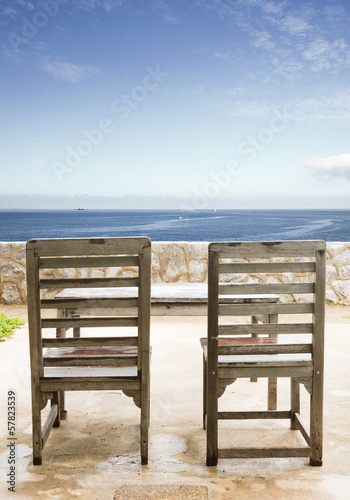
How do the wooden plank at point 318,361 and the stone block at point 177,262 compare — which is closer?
the wooden plank at point 318,361

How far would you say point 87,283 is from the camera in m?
2.21

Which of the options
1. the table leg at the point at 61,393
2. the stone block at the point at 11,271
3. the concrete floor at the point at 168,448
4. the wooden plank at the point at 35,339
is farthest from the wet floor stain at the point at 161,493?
the stone block at the point at 11,271

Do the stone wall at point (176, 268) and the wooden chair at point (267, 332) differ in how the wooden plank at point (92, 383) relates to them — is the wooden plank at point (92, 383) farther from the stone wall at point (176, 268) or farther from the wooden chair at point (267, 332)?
the stone wall at point (176, 268)

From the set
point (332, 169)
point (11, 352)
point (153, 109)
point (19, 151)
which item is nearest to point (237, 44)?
point (153, 109)

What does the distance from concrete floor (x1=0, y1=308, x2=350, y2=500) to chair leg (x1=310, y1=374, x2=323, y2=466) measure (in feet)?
0.20

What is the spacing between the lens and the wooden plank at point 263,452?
2307mm

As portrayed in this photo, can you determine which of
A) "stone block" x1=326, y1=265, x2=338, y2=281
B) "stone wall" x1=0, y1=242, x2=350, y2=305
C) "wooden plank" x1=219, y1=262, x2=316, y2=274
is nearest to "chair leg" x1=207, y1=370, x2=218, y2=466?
"wooden plank" x1=219, y1=262, x2=316, y2=274

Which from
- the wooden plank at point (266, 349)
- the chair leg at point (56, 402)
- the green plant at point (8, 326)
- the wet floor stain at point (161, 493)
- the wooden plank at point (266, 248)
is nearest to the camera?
the wet floor stain at point (161, 493)

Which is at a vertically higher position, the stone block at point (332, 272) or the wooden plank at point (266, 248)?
the wooden plank at point (266, 248)

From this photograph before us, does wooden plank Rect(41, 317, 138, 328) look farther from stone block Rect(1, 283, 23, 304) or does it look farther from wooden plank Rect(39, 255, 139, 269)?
stone block Rect(1, 283, 23, 304)

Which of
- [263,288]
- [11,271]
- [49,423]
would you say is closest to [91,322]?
[49,423]

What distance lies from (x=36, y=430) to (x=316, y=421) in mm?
1406

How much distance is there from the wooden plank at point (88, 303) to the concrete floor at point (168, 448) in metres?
0.82

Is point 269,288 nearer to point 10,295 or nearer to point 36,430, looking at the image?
point 36,430
